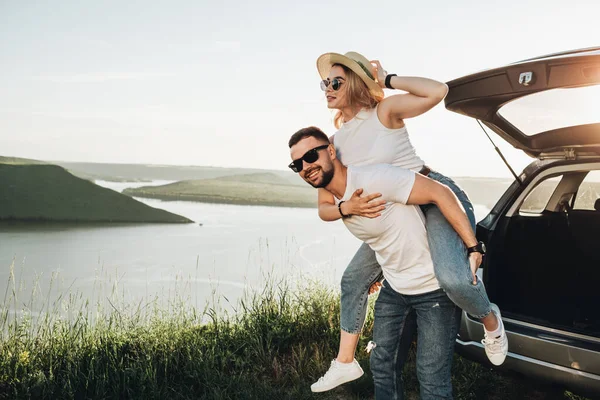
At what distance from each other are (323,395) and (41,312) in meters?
2.70

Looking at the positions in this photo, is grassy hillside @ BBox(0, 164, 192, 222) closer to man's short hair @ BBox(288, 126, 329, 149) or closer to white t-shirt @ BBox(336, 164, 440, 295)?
man's short hair @ BBox(288, 126, 329, 149)

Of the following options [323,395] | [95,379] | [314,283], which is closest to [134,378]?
[95,379]

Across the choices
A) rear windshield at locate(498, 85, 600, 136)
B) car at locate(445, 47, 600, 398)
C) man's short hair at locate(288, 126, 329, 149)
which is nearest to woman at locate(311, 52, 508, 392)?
man's short hair at locate(288, 126, 329, 149)

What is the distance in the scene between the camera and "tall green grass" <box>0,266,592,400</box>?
374 cm

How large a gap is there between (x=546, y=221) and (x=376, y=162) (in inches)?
77.5

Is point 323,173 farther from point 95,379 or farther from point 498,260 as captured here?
point 95,379

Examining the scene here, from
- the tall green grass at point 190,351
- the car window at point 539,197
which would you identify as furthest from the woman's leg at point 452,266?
the tall green grass at point 190,351

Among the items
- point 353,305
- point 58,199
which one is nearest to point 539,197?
point 353,305

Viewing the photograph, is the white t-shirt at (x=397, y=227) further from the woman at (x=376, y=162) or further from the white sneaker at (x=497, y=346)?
the white sneaker at (x=497, y=346)

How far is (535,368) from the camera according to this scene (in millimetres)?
2867

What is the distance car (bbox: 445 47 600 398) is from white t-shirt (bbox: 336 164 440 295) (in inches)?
35.1

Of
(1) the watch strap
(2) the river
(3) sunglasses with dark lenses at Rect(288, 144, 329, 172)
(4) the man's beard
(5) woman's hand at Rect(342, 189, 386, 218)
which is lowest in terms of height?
(2) the river

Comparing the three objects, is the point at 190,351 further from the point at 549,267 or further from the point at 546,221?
the point at 546,221

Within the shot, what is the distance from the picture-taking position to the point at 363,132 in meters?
2.51
